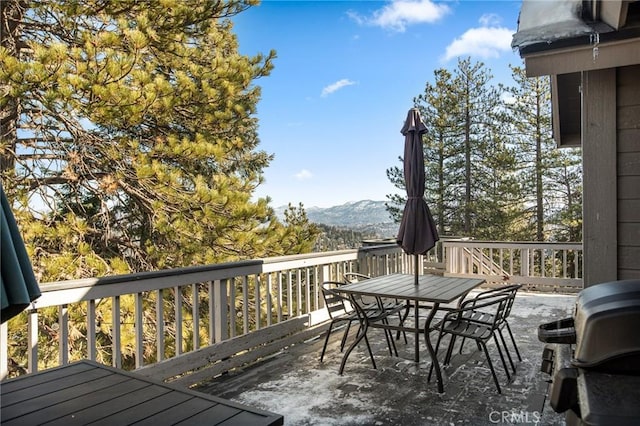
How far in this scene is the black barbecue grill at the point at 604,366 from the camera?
3.89 feet

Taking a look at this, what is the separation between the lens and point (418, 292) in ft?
12.2

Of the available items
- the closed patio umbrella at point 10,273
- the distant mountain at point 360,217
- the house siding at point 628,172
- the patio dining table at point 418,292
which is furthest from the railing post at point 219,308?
the distant mountain at point 360,217

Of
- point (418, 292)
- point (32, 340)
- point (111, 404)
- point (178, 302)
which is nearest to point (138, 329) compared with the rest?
point (178, 302)

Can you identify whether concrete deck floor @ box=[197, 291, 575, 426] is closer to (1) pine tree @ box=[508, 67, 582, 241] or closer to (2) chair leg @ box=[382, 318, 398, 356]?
(2) chair leg @ box=[382, 318, 398, 356]

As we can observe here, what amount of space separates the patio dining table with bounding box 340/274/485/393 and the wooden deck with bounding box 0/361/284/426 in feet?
7.11

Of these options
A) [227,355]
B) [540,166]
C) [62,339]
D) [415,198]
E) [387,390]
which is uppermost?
[540,166]

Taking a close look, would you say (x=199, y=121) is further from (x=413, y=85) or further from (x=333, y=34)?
(x=413, y=85)

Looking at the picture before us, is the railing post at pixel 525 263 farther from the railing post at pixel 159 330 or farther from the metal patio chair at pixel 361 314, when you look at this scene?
the railing post at pixel 159 330

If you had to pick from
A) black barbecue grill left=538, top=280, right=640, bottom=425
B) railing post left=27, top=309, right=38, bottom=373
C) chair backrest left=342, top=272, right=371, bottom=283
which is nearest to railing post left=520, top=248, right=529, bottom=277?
chair backrest left=342, top=272, right=371, bottom=283

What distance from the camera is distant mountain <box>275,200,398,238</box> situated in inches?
755

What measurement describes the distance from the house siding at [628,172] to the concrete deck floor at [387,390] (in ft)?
3.72

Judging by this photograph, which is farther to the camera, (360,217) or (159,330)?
(360,217)

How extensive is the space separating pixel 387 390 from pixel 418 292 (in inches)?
34.4

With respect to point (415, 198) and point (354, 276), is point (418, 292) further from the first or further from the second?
point (354, 276)
